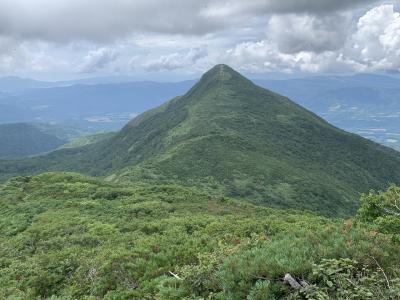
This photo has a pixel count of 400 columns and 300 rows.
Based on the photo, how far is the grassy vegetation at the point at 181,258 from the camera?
39.1 feet

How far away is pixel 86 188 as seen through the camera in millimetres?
67000

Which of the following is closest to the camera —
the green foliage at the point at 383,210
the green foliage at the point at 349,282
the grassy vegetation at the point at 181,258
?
the green foliage at the point at 349,282

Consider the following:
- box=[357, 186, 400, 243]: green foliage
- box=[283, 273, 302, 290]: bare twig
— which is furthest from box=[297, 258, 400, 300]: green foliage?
box=[357, 186, 400, 243]: green foliage

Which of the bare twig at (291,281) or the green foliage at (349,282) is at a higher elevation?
the green foliage at (349,282)

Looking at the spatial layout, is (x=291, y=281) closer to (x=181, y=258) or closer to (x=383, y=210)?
(x=383, y=210)

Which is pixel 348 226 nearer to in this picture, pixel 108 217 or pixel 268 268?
pixel 268 268

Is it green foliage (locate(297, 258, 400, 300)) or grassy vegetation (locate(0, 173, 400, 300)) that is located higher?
green foliage (locate(297, 258, 400, 300))

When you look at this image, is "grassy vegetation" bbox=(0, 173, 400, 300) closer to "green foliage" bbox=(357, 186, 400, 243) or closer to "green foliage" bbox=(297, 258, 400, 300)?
"green foliage" bbox=(297, 258, 400, 300)

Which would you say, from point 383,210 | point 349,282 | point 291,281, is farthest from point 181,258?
point 349,282

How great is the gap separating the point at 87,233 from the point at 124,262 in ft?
50.8

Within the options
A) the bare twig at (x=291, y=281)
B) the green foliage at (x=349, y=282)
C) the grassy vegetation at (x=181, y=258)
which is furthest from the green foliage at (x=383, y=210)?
the bare twig at (x=291, y=281)

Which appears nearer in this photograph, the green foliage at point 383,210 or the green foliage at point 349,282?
the green foliage at point 349,282

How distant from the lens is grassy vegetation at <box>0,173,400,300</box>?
1191 centimetres

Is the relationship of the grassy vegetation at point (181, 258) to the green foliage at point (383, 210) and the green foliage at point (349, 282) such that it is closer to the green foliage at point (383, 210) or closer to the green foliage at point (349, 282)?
the green foliage at point (349, 282)
